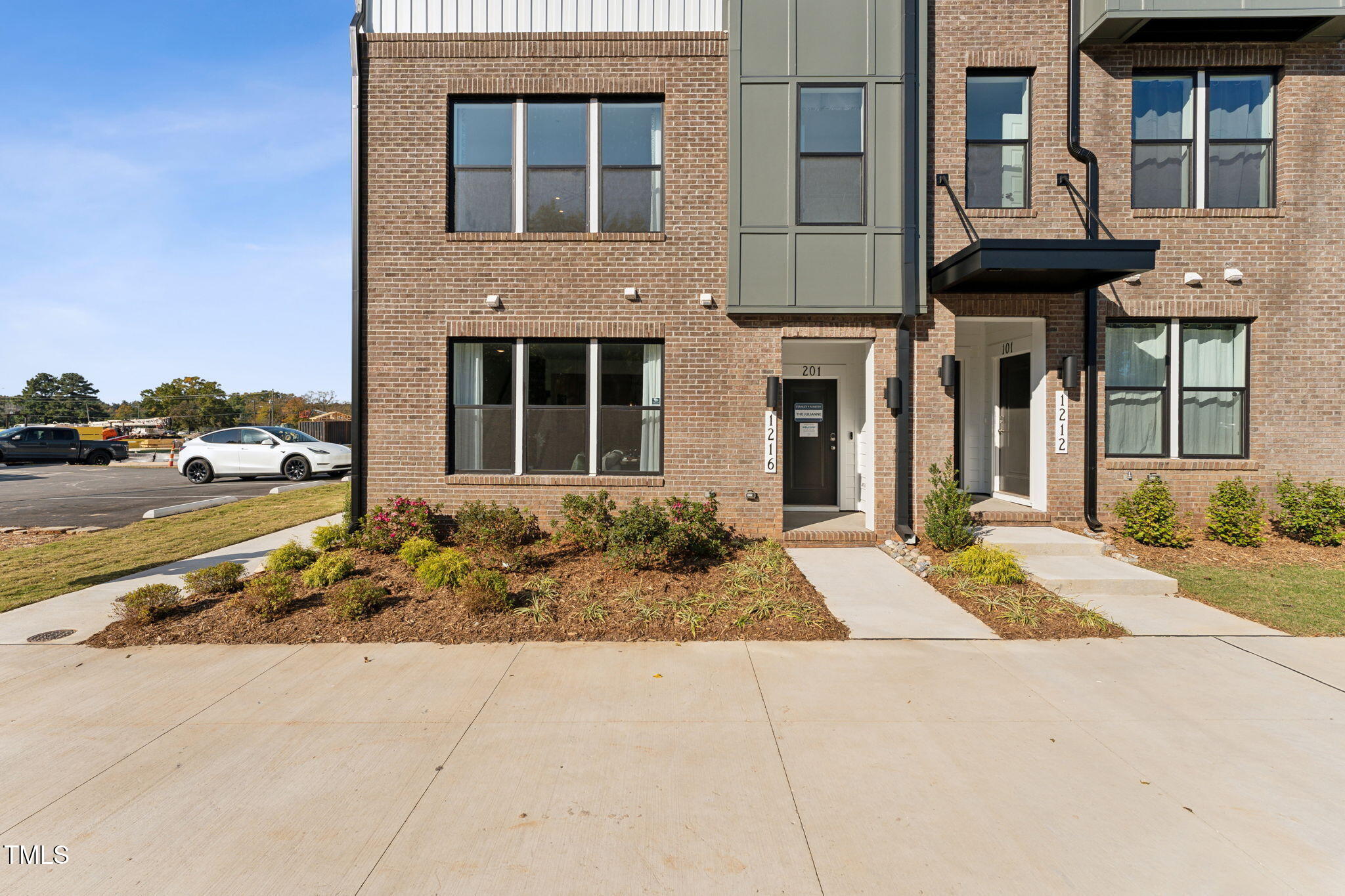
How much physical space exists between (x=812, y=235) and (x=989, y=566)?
4.90 metres

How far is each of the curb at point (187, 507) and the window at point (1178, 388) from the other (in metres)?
16.3

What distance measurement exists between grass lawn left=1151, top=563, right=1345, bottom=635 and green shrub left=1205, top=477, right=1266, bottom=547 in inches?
22.0

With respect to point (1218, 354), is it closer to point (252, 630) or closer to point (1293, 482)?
point (1293, 482)

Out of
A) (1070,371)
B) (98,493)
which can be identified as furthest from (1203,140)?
(98,493)

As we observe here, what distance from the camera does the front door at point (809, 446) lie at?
10914mm

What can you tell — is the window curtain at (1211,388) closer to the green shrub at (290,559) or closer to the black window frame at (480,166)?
the black window frame at (480,166)

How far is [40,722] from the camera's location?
416 centimetres

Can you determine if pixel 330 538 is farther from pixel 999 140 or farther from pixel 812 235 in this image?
pixel 999 140

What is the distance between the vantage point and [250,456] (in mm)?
18391

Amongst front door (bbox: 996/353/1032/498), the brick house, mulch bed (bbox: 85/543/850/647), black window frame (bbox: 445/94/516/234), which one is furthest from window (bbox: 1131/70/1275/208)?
black window frame (bbox: 445/94/516/234)

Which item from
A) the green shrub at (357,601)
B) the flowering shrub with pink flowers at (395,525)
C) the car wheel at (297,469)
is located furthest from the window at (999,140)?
the car wheel at (297,469)

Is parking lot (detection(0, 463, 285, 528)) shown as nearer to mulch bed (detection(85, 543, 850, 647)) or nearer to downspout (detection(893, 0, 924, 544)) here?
mulch bed (detection(85, 543, 850, 647))

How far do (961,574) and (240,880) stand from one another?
7.02 meters

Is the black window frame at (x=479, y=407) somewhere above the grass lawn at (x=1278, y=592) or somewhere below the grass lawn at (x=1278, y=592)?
above
